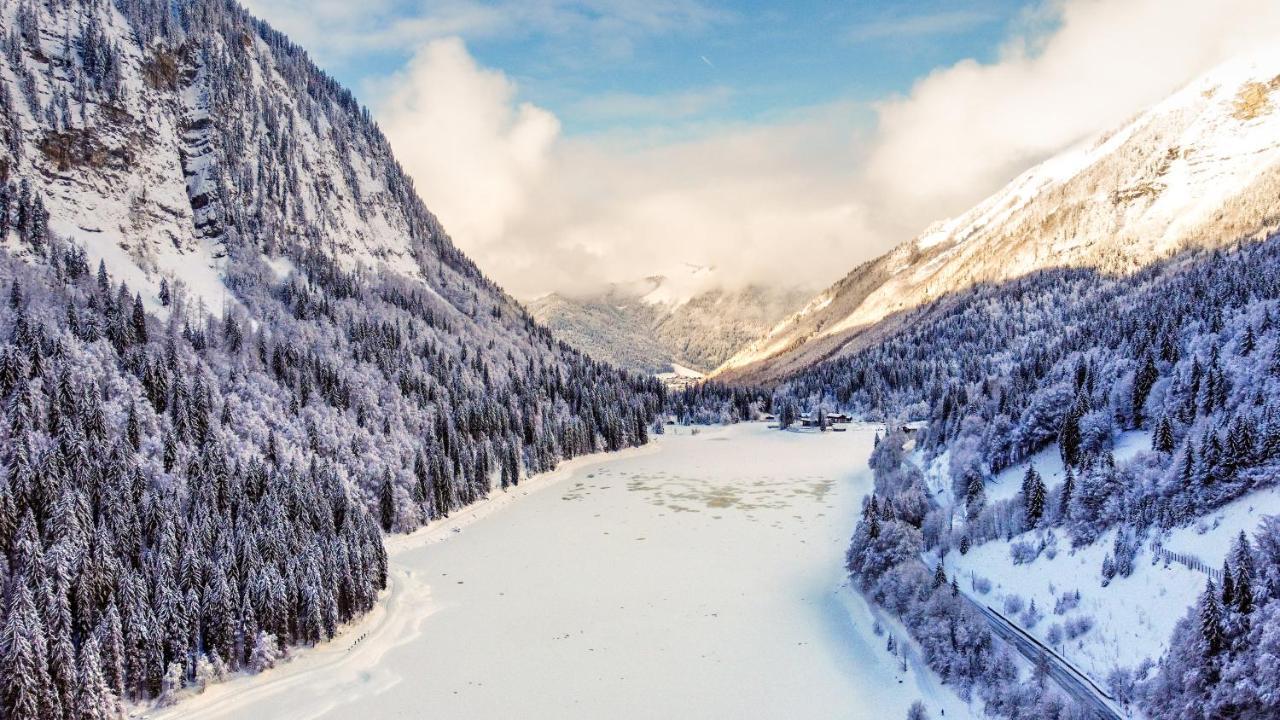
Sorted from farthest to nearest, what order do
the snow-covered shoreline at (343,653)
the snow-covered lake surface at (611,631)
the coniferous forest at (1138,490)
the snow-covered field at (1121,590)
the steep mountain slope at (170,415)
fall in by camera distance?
1. the steep mountain slope at (170,415)
2. the snow-covered shoreline at (343,653)
3. the snow-covered lake surface at (611,631)
4. the snow-covered field at (1121,590)
5. the coniferous forest at (1138,490)

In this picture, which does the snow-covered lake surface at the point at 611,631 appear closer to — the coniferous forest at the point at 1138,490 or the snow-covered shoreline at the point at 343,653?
the snow-covered shoreline at the point at 343,653

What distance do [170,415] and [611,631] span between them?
74.0m

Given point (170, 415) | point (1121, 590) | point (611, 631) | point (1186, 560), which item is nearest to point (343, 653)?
point (611, 631)

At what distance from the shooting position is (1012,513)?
62875 mm

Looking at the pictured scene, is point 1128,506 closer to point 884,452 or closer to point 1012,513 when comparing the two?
point 1012,513

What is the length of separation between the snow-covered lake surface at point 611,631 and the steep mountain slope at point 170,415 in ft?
21.5

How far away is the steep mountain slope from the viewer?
53812 mm

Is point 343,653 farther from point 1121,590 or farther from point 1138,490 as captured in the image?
point 1138,490

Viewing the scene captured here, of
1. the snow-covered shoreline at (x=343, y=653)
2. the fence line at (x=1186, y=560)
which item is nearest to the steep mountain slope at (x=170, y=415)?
the snow-covered shoreline at (x=343, y=653)

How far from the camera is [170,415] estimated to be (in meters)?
95.1

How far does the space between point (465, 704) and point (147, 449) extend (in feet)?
204

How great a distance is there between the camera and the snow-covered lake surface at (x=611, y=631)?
163 ft

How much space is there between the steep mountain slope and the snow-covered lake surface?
6553mm

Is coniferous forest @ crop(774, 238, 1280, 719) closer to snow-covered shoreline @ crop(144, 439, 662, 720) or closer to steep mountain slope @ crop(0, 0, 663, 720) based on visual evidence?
snow-covered shoreline @ crop(144, 439, 662, 720)
